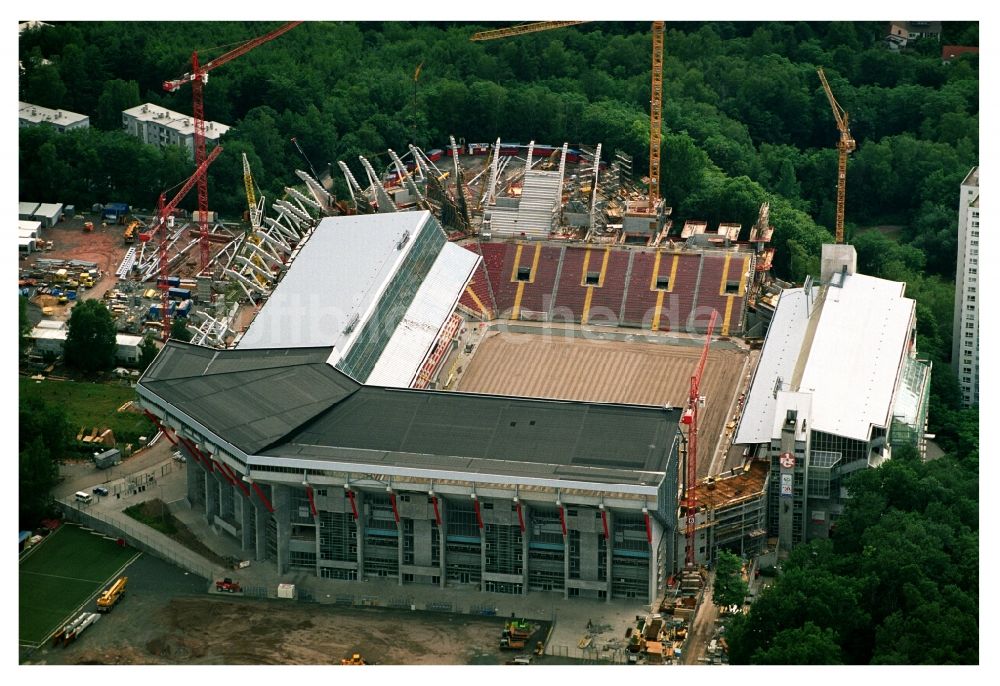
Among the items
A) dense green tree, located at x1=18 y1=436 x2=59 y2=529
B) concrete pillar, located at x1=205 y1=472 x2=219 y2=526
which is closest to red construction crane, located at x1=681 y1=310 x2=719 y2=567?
concrete pillar, located at x1=205 y1=472 x2=219 y2=526

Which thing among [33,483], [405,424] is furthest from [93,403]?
[405,424]

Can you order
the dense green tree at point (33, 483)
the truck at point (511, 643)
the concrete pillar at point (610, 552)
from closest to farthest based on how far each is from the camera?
1. the truck at point (511, 643)
2. the concrete pillar at point (610, 552)
3. the dense green tree at point (33, 483)

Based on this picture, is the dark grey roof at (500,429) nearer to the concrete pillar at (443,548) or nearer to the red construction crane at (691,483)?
the red construction crane at (691,483)

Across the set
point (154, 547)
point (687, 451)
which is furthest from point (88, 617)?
point (687, 451)

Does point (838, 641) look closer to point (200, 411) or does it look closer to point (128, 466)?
point (200, 411)

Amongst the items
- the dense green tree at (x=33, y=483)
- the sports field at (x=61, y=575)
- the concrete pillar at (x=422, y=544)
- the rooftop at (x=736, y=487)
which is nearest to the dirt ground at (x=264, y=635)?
the sports field at (x=61, y=575)

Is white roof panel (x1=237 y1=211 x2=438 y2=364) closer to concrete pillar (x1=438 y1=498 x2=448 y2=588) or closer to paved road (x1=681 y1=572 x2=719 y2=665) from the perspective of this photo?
concrete pillar (x1=438 y1=498 x2=448 y2=588)
